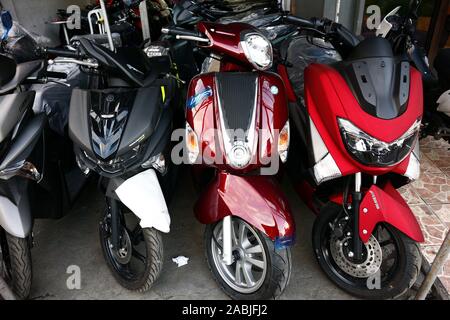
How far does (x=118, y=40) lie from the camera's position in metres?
3.96

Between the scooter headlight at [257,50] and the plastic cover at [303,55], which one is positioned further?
the plastic cover at [303,55]

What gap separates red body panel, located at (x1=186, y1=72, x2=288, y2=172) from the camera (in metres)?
1.86

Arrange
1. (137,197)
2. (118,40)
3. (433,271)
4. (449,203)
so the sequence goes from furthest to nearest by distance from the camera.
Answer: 1. (118,40)
2. (449,203)
3. (137,197)
4. (433,271)

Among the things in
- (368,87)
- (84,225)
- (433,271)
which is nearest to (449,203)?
(433,271)

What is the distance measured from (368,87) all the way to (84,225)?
2157 mm

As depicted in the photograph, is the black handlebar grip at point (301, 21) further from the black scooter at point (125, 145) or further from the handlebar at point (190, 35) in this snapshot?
the black scooter at point (125, 145)

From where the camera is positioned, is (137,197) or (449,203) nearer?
(137,197)

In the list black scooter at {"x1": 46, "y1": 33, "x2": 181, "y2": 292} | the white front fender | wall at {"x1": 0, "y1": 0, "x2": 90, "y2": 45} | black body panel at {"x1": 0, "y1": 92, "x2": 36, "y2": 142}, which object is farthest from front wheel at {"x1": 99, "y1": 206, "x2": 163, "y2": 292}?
wall at {"x1": 0, "y1": 0, "x2": 90, "y2": 45}

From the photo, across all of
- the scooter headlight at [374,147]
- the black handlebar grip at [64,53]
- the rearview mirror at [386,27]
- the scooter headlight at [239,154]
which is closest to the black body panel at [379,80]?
the scooter headlight at [374,147]

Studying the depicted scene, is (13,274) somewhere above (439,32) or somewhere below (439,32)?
below

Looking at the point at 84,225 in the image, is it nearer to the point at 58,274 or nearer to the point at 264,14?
the point at 58,274

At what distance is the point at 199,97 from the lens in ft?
6.54

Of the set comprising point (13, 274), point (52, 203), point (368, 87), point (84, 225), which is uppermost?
point (368, 87)

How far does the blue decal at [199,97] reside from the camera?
6.47ft
